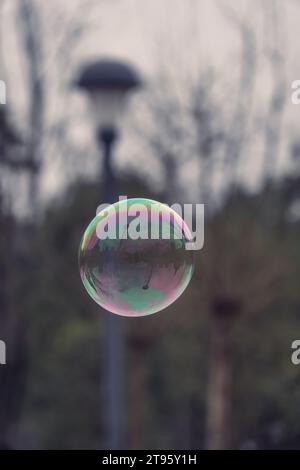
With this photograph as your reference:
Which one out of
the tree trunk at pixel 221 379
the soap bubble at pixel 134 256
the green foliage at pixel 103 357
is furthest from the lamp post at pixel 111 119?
the green foliage at pixel 103 357

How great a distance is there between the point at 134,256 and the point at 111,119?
5.27 feet

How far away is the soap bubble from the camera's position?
6.82m

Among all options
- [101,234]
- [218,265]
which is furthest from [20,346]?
[101,234]

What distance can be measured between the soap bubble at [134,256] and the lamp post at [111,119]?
3.14ft

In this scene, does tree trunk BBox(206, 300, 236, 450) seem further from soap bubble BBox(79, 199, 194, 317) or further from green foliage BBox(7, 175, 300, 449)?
green foliage BBox(7, 175, 300, 449)

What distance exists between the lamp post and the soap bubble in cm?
96

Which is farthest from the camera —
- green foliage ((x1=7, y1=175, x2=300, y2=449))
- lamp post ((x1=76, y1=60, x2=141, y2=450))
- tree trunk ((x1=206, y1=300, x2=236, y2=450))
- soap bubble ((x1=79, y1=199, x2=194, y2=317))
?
green foliage ((x1=7, y1=175, x2=300, y2=449))

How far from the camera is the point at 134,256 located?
680 centimetres

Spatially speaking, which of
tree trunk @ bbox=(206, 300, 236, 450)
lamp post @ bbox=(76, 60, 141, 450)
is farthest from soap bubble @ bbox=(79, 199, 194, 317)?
tree trunk @ bbox=(206, 300, 236, 450)

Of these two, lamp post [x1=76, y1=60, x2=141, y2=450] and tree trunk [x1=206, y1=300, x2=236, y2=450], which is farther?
tree trunk [x1=206, y1=300, x2=236, y2=450]

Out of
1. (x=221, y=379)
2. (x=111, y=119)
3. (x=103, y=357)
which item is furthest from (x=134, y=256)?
(x=103, y=357)

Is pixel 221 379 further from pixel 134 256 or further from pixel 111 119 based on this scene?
pixel 134 256

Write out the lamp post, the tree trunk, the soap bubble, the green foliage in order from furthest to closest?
the green foliage < the tree trunk < the lamp post < the soap bubble
